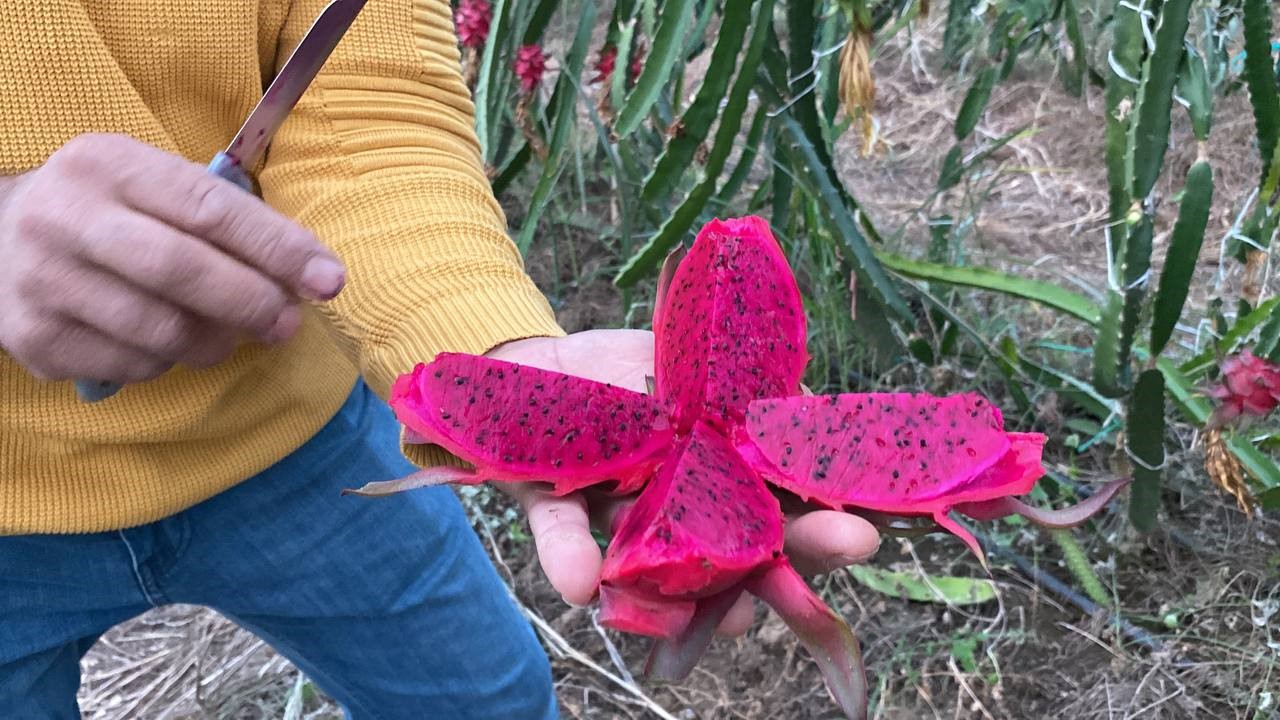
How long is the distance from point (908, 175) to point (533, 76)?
4.28ft

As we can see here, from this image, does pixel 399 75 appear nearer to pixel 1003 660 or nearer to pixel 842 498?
pixel 842 498

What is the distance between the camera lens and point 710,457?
777 mm

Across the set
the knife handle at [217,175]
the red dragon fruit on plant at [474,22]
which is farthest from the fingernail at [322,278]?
the red dragon fruit on plant at [474,22]

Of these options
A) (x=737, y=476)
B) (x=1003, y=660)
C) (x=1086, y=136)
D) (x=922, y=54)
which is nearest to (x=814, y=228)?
(x=1003, y=660)

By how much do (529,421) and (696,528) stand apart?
0.59 feet

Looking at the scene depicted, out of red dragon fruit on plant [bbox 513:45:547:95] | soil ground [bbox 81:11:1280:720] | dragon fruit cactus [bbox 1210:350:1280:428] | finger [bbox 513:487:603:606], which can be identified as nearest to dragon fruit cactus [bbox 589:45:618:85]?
red dragon fruit on plant [bbox 513:45:547:95]

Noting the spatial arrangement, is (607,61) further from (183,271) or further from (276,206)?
(183,271)

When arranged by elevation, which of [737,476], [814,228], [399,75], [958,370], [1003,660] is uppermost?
[399,75]

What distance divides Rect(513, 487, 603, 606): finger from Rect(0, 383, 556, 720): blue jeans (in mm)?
304

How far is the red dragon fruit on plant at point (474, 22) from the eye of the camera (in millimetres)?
1556

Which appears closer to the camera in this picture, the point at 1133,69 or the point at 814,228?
the point at 1133,69

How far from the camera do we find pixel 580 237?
2.28 m

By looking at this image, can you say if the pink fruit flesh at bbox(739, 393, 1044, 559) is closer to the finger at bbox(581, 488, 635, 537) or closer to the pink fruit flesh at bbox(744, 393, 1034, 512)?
the pink fruit flesh at bbox(744, 393, 1034, 512)

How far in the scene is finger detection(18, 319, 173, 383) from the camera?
51cm
